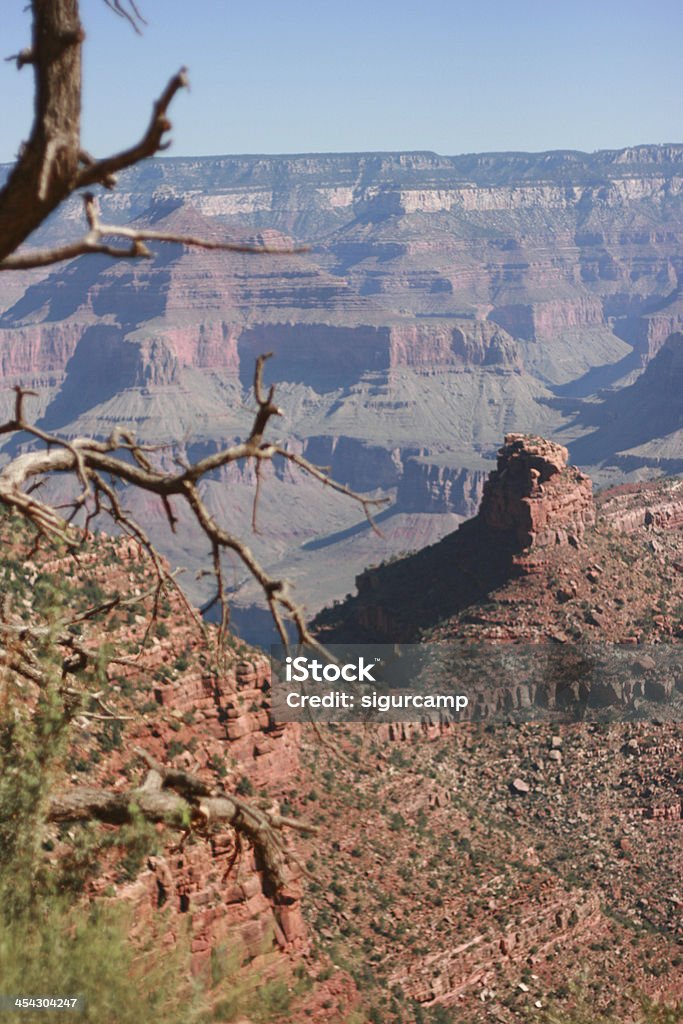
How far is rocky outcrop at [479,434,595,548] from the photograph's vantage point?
159 ft

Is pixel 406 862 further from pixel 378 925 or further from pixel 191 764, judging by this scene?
pixel 191 764

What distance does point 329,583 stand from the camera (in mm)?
153000

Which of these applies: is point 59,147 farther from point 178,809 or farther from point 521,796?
point 521,796

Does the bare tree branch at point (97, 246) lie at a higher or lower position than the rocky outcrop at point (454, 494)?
lower

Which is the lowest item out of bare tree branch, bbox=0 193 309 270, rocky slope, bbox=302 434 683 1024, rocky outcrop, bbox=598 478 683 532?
rocky slope, bbox=302 434 683 1024

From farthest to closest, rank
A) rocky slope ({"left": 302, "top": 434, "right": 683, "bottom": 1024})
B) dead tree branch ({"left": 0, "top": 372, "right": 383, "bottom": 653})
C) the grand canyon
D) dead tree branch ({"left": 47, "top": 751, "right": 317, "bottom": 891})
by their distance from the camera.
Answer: rocky slope ({"left": 302, "top": 434, "right": 683, "bottom": 1024}) < the grand canyon < dead tree branch ({"left": 47, "top": 751, "right": 317, "bottom": 891}) < dead tree branch ({"left": 0, "top": 372, "right": 383, "bottom": 653})

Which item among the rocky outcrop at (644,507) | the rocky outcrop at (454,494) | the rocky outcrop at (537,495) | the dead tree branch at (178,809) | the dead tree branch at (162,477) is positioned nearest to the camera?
the dead tree branch at (162,477)

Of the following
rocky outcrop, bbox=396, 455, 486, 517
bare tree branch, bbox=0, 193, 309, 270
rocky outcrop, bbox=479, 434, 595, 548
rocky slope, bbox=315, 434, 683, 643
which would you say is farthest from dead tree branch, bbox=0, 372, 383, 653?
rocky outcrop, bbox=396, 455, 486, 517

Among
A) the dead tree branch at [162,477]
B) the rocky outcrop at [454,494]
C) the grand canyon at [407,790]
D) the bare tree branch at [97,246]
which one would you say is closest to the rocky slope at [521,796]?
the grand canyon at [407,790]

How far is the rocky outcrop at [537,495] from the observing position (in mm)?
48594

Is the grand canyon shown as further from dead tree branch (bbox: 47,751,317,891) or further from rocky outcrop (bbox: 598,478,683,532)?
rocky outcrop (bbox: 598,478,683,532)

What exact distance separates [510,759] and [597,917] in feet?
32.5

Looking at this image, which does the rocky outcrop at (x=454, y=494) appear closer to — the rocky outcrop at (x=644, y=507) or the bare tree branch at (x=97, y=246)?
the rocky outcrop at (x=644, y=507)

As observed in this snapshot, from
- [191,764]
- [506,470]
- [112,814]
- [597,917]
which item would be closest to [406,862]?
[597,917]
